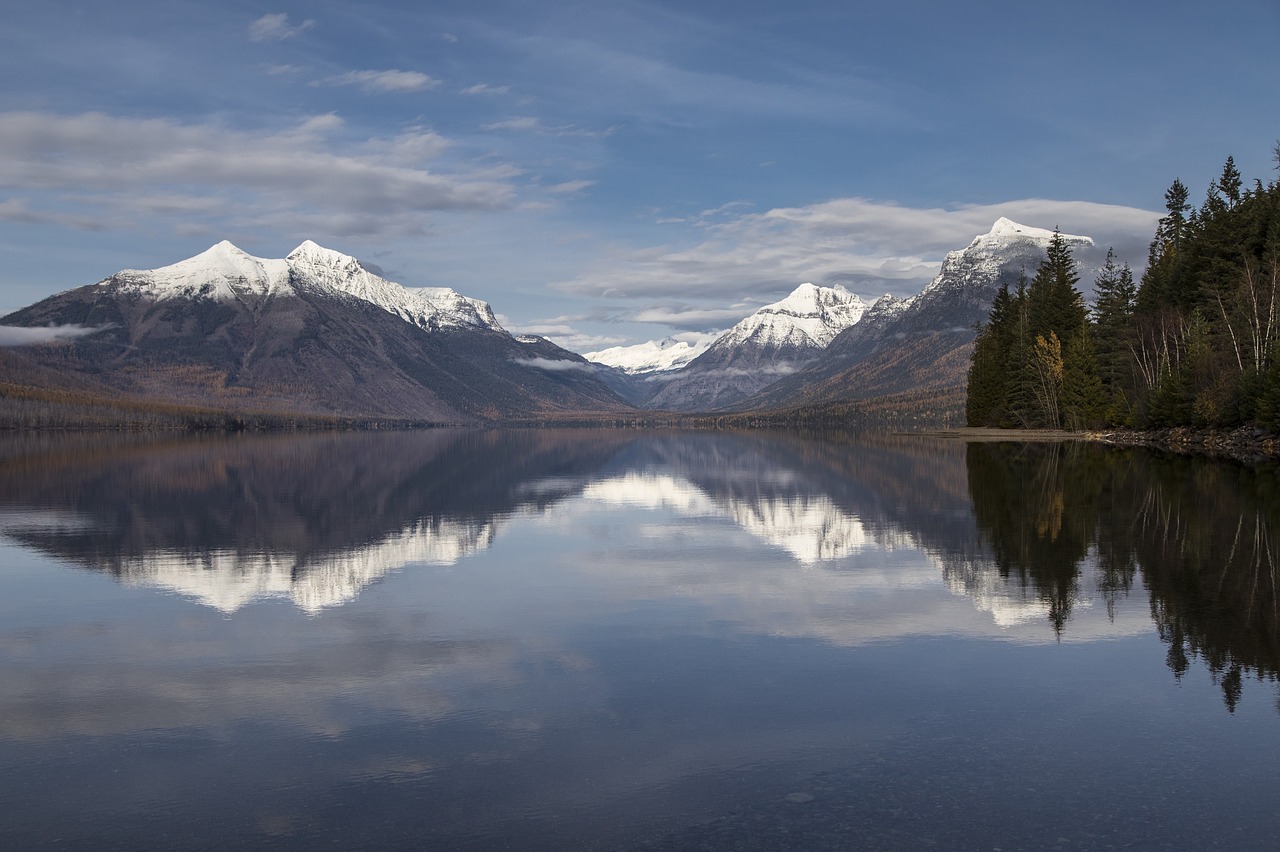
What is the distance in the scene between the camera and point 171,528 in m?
47.2

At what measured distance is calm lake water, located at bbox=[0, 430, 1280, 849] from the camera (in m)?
14.0

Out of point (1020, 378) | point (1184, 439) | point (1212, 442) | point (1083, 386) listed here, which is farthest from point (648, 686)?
point (1020, 378)

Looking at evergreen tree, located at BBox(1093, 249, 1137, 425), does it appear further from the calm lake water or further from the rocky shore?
the calm lake water

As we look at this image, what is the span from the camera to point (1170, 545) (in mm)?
37188

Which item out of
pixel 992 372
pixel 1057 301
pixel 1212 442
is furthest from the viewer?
pixel 992 372

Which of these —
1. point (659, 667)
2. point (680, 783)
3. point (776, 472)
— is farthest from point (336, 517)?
point (776, 472)

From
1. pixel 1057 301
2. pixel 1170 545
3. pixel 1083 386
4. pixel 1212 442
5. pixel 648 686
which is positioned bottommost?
pixel 648 686

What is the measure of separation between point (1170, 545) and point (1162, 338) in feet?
322

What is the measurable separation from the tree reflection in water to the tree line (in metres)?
30.6

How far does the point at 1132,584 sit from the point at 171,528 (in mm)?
38802

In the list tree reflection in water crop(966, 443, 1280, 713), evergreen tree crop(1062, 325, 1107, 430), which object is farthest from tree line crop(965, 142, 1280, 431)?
tree reflection in water crop(966, 443, 1280, 713)

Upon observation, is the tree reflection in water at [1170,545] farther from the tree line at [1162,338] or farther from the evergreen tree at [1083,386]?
the evergreen tree at [1083,386]

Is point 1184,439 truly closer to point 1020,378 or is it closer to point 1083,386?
point 1083,386

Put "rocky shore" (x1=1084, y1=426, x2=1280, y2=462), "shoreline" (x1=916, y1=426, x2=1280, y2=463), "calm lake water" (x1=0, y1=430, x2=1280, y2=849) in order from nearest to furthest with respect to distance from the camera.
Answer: "calm lake water" (x1=0, y1=430, x2=1280, y2=849) < "rocky shore" (x1=1084, y1=426, x2=1280, y2=462) < "shoreline" (x1=916, y1=426, x2=1280, y2=463)
